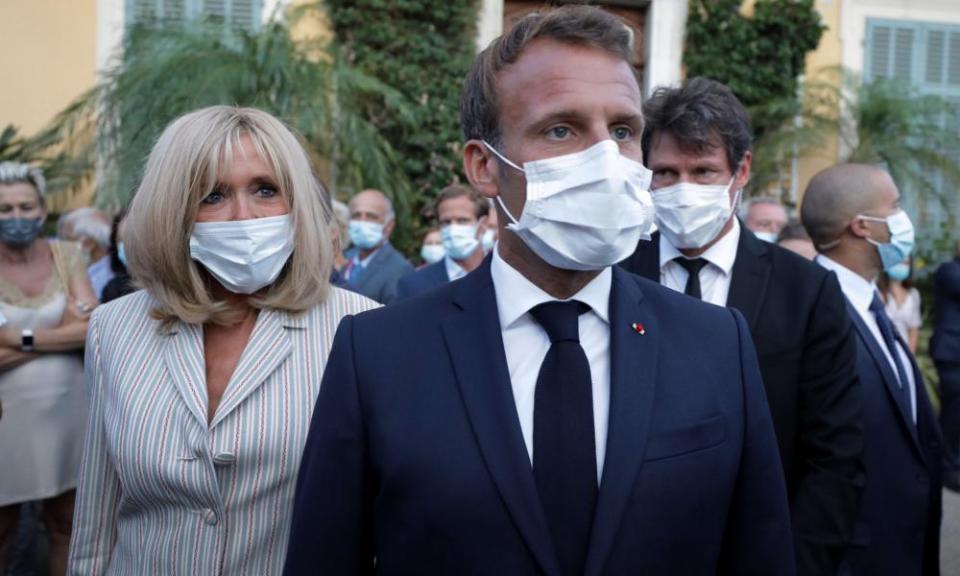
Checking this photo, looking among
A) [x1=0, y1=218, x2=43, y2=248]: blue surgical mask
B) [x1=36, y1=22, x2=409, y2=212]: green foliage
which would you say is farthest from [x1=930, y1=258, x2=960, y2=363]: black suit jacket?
[x1=36, y1=22, x2=409, y2=212]: green foliage

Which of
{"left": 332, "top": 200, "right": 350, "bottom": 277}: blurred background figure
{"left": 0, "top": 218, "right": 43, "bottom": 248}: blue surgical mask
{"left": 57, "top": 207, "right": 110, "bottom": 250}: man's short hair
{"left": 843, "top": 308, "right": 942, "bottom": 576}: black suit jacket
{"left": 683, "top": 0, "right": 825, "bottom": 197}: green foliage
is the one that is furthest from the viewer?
{"left": 683, "top": 0, "right": 825, "bottom": 197}: green foliage

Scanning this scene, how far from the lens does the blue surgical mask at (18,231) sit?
16.1ft

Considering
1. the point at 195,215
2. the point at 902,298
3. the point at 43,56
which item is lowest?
the point at 902,298

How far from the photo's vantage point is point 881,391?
3.44 m

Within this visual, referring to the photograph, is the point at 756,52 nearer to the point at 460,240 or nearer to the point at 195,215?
the point at 460,240

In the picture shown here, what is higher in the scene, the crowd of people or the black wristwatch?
the crowd of people

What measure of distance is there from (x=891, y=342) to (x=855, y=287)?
247 mm

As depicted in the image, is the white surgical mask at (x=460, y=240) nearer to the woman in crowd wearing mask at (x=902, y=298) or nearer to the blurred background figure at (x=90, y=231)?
the blurred background figure at (x=90, y=231)

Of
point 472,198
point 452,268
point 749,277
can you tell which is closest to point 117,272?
point 452,268

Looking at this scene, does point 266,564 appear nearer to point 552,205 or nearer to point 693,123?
point 552,205

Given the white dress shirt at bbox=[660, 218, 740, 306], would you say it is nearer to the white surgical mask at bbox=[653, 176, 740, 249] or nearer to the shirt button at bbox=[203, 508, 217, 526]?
the white surgical mask at bbox=[653, 176, 740, 249]

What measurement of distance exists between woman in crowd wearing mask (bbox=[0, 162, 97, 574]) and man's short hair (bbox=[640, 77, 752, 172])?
10.0 ft

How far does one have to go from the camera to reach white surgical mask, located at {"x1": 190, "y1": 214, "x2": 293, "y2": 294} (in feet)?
8.88

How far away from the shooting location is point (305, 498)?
1.95m
